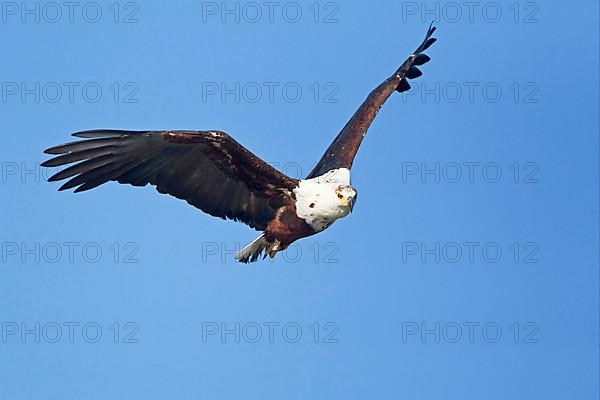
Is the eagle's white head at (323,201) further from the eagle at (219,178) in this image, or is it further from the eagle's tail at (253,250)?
the eagle's tail at (253,250)

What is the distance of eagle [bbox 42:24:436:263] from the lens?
1555 centimetres

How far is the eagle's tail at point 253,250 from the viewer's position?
16828 millimetres

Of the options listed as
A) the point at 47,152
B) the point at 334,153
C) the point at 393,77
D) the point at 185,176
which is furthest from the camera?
the point at 393,77

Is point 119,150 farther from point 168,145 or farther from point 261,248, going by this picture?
point 261,248

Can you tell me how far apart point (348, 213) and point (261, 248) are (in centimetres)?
130

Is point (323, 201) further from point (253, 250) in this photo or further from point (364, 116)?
point (364, 116)

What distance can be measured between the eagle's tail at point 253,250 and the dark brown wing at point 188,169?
209mm

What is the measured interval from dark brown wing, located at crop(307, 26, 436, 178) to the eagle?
0.88ft

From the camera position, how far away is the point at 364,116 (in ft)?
60.6

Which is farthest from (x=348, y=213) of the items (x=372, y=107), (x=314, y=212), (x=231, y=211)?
(x=372, y=107)

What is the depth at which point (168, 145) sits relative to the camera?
15758mm

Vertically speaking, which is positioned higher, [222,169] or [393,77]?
[393,77]

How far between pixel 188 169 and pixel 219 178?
1.44 feet

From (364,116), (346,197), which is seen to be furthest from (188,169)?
(364,116)
